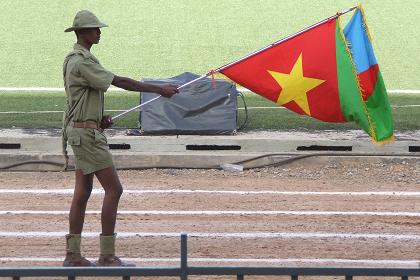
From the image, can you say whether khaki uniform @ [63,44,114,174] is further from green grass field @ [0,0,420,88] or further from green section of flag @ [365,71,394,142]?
green grass field @ [0,0,420,88]

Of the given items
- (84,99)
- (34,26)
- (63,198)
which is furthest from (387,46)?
(84,99)

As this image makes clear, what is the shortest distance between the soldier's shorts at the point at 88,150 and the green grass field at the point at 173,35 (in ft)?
33.6

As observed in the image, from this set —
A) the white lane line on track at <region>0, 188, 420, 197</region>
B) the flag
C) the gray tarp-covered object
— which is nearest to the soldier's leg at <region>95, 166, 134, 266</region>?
the flag

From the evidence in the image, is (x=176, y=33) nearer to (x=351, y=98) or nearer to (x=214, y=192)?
(x=214, y=192)

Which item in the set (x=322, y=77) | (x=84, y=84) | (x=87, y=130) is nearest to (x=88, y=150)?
(x=87, y=130)

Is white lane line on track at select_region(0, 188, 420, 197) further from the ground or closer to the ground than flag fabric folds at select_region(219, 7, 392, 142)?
closer to the ground

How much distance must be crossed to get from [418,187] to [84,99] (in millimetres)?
5413

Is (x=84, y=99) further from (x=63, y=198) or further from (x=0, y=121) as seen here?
(x=0, y=121)

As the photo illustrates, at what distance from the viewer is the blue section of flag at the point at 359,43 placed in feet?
35.2

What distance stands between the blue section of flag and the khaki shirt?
9.05 feet

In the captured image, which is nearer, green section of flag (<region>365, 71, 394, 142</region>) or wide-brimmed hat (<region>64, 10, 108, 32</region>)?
wide-brimmed hat (<region>64, 10, 108, 32</region>)

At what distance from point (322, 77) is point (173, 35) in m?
15.8

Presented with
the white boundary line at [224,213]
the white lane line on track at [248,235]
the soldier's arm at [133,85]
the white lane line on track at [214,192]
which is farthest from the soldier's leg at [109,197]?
the white lane line on track at [214,192]

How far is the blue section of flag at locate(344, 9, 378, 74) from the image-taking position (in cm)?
1074
